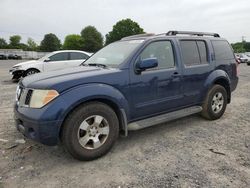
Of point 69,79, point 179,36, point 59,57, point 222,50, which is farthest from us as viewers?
point 59,57

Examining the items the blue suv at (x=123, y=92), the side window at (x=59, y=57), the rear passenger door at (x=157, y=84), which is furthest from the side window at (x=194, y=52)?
the side window at (x=59, y=57)

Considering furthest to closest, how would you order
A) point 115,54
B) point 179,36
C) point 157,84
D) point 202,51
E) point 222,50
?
1. point 222,50
2. point 202,51
3. point 179,36
4. point 115,54
5. point 157,84

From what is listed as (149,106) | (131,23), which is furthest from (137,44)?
(131,23)

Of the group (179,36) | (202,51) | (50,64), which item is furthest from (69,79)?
(50,64)

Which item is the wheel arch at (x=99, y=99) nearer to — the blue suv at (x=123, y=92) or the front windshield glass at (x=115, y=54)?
the blue suv at (x=123, y=92)

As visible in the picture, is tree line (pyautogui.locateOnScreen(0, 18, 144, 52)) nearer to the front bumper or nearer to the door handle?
the door handle

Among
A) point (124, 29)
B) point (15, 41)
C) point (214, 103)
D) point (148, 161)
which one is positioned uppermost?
point (124, 29)

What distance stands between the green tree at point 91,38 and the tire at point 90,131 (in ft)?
246

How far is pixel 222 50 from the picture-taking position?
18.2 feet

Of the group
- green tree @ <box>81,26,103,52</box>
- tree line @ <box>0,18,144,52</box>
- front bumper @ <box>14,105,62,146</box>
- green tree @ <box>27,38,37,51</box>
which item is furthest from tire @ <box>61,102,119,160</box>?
green tree @ <box>27,38,37,51</box>

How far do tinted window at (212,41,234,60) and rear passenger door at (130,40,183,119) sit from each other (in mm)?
1353

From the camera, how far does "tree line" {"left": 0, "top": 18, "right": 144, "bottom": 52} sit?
66688 millimetres

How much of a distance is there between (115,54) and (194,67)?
1565 millimetres

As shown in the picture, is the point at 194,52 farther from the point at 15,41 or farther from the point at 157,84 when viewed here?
the point at 15,41
